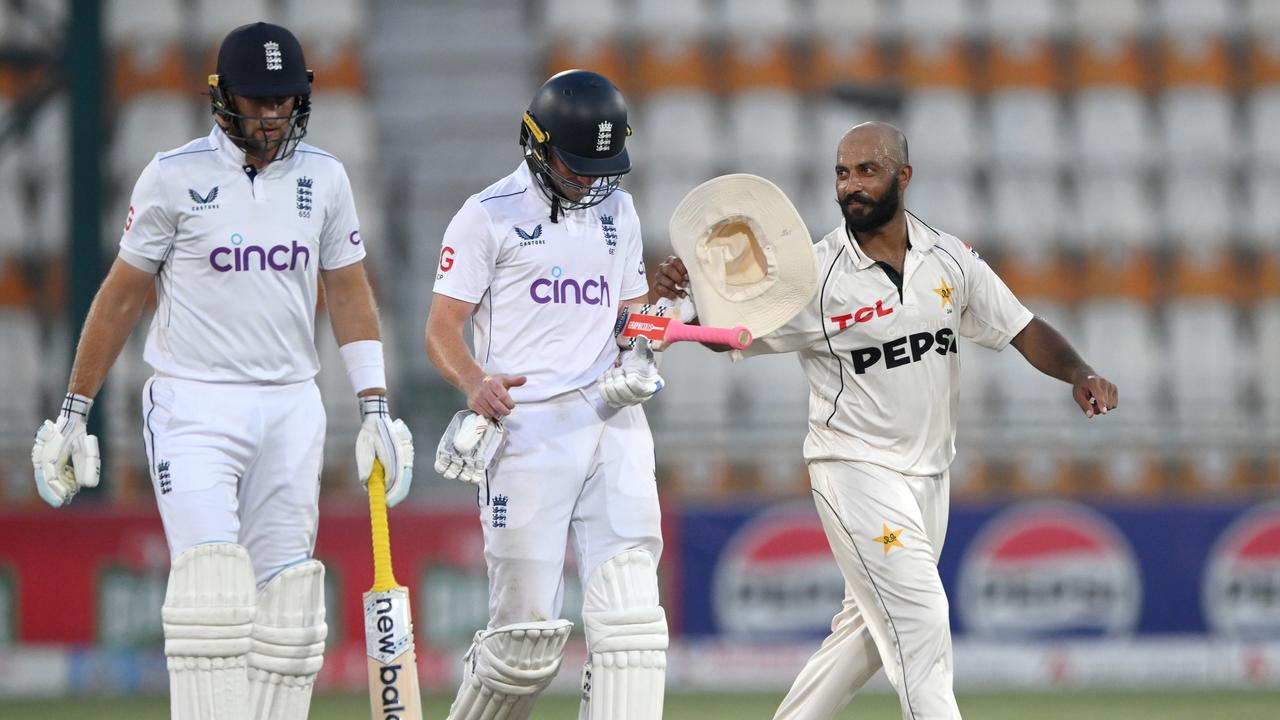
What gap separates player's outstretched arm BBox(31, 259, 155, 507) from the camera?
491 cm

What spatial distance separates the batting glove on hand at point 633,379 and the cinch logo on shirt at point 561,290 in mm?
269

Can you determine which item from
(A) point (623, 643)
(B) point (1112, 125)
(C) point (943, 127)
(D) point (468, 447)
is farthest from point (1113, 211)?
(D) point (468, 447)

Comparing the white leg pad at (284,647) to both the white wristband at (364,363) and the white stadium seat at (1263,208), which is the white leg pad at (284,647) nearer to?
the white wristband at (364,363)

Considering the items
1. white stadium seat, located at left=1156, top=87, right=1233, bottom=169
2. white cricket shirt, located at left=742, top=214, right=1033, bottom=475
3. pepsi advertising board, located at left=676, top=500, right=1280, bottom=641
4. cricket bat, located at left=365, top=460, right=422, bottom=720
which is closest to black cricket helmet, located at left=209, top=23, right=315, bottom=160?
cricket bat, located at left=365, top=460, right=422, bottom=720

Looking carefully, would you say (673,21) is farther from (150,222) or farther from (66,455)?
(66,455)

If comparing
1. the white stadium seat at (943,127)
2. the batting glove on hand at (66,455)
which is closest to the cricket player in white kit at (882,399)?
the batting glove on hand at (66,455)

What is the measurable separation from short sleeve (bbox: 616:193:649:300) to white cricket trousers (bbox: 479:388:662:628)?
402 mm

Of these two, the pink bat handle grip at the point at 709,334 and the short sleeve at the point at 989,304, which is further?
the short sleeve at the point at 989,304

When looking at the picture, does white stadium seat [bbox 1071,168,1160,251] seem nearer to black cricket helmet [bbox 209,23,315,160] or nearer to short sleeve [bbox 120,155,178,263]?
black cricket helmet [bbox 209,23,315,160]

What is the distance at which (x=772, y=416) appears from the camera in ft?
40.5

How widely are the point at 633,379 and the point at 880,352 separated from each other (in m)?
0.91

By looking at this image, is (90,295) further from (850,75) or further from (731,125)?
(850,75)

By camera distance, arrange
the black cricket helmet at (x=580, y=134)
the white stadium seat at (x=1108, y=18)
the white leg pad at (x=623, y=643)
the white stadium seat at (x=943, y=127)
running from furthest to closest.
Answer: the white stadium seat at (x=1108, y=18) → the white stadium seat at (x=943, y=127) → the black cricket helmet at (x=580, y=134) → the white leg pad at (x=623, y=643)

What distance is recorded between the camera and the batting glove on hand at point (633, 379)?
16.6 feet
